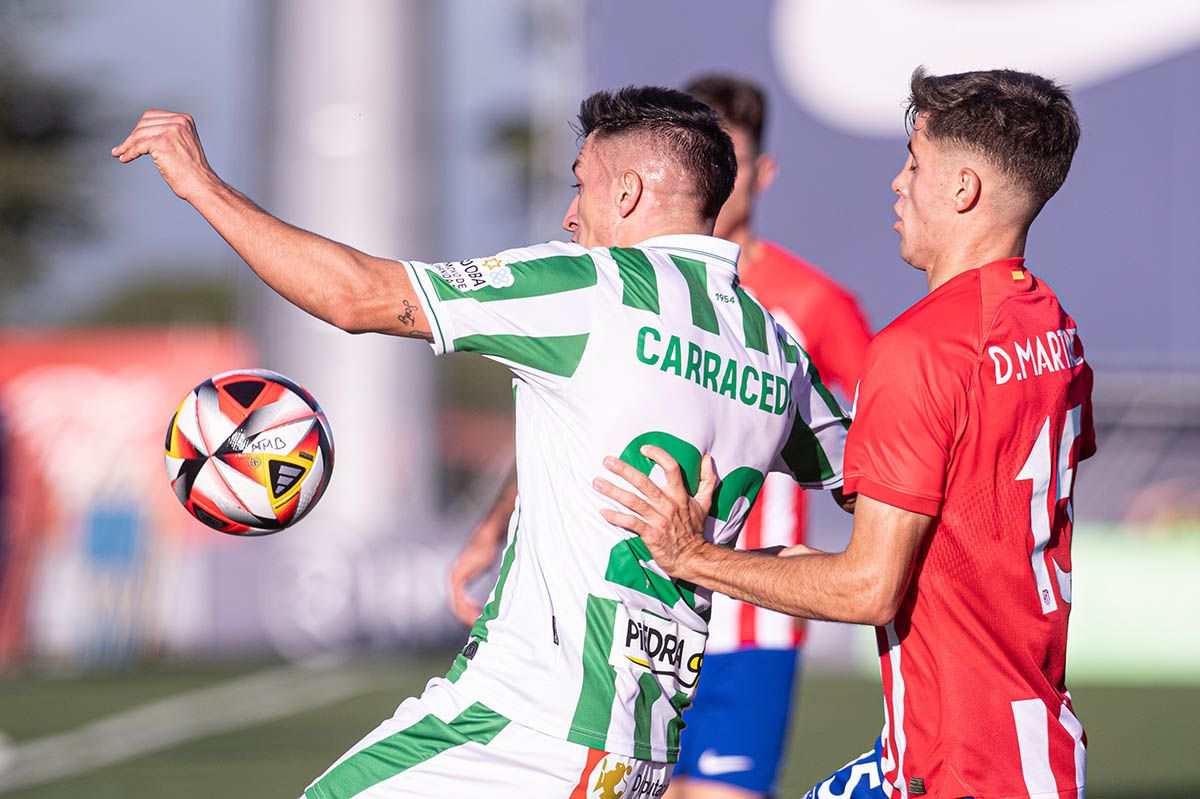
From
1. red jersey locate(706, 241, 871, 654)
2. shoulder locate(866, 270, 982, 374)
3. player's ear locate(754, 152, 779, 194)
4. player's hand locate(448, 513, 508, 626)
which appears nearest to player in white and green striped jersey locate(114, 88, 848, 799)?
shoulder locate(866, 270, 982, 374)

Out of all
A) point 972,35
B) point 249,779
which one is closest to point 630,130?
point 249,779

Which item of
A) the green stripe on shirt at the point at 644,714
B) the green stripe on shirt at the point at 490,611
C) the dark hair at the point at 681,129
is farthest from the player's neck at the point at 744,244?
the green stripe on shirt at the point at 644,714

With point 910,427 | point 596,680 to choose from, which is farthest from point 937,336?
point 596,680

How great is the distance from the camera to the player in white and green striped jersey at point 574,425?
10.7ft

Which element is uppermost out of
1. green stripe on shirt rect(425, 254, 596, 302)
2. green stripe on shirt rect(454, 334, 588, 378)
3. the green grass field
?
green stripe on shirt rect(425, 254, 596, 302)

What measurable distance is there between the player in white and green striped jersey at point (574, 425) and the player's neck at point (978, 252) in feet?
1.44

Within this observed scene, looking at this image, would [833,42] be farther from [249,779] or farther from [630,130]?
[630,130]

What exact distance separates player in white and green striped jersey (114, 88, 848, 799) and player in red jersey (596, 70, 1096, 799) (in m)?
0.12

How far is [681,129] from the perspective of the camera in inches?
140

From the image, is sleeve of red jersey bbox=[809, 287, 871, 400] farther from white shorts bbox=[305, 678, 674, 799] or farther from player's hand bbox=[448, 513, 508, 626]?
white shorts bbox=[305, 678, 674, 799]

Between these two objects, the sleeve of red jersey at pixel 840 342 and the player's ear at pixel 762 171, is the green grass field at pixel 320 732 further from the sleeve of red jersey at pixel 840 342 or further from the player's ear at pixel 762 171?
the player's ear at pixel 762 171

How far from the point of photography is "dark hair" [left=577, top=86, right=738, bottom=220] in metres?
3.55

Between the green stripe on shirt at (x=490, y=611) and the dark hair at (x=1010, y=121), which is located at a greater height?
the dark hair at (x=1010, y=121)

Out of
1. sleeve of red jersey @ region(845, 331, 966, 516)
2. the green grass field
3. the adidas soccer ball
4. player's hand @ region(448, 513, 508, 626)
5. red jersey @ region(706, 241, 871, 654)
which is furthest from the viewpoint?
the green grass field
